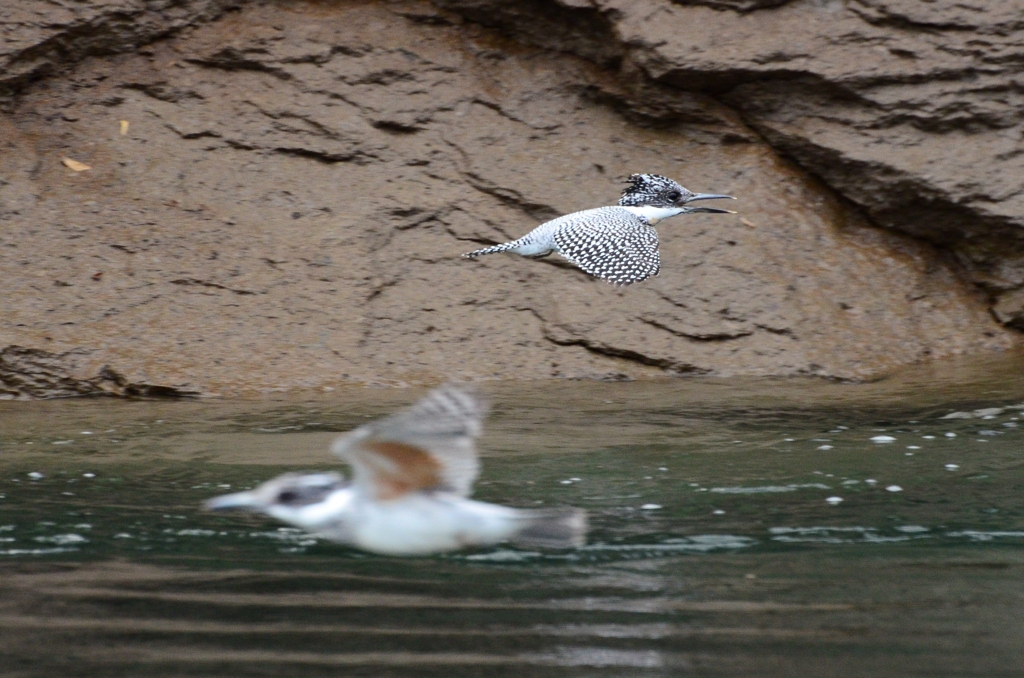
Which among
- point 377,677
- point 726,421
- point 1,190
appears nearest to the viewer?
point 377,677

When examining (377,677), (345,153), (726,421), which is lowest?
(377,677)

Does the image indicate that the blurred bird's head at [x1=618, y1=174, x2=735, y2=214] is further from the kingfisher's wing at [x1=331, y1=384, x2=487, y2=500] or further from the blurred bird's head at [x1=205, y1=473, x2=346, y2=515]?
the kingfisher's wing at [x1=331, y1=384, x2=487, y2=500]

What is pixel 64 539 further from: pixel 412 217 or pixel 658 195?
pixel 658 195

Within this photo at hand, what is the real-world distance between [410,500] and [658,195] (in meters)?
3.37

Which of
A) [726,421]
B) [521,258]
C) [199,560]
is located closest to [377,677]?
[199,560]

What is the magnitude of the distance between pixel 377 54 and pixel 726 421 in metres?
2.94

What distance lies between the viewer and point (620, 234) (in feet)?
18.3

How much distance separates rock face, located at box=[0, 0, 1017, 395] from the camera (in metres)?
6.00

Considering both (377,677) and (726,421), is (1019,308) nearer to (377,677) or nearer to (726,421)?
(726,421)

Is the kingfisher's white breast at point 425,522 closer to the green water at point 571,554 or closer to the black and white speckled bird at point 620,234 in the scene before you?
the green water at point 571,554

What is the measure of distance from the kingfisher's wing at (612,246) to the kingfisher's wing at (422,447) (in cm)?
243

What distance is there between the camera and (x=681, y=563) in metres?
3.44

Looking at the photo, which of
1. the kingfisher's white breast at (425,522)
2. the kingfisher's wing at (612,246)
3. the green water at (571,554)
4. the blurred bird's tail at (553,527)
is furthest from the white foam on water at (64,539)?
the kingfisher's wing at (612,246)

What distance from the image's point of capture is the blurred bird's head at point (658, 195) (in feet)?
20.2
